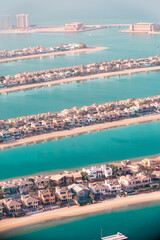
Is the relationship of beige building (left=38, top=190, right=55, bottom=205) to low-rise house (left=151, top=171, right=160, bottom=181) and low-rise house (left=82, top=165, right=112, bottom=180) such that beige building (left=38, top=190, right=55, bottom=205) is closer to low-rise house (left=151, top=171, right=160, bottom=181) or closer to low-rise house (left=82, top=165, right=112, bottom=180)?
low-rise house (left=82, top=165, right=112, bottom=180)

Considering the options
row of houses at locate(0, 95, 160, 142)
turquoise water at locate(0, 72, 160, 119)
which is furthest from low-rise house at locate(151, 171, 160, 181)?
turquoise water at locate(0, 72, 160, 119)

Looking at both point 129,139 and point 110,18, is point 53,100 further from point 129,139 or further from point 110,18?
point 110,18

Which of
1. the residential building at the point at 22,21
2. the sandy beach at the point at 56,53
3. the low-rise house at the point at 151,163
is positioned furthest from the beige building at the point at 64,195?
the residential building at the point at 22,21

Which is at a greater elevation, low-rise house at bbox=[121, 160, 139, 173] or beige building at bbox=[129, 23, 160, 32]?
beige building at bbox=[129, 23, 160, 32]

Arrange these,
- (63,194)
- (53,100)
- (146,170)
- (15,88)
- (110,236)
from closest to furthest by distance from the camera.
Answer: (110,236), (63,194), (146,170), (53,100), (15,88)

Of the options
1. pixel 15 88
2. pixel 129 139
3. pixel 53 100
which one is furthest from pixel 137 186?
pixel 15 88

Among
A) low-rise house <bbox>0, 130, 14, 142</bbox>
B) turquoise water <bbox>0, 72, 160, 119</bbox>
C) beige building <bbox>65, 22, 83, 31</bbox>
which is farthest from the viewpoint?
beige building <bbox>65, 22, 83, 31</bbox>

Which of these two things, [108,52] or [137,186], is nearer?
[137,186]
